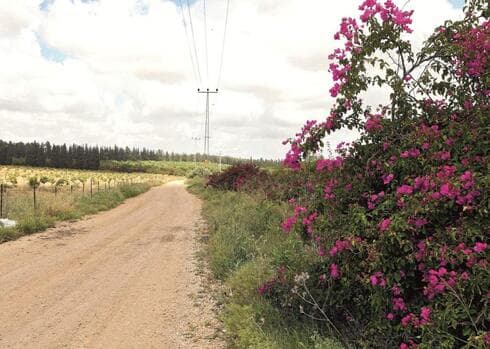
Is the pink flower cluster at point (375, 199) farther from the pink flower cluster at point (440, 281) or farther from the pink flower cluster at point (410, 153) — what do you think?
the pink flower cluster at point (440, 281)

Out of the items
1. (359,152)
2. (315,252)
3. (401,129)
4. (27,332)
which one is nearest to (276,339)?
(315,252)

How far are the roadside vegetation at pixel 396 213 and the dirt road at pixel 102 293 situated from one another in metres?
1.00

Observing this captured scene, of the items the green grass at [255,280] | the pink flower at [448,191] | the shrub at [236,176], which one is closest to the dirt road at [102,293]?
the green grass at [255,280]

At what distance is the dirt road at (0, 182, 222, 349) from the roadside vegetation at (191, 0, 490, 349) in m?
1.00

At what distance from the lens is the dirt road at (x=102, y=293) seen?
17.9 ft

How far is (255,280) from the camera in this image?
22.2 ft

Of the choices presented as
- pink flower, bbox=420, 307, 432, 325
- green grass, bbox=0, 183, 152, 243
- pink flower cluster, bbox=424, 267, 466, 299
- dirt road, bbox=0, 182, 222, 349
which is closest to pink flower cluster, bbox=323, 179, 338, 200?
pink flower cluster, bbox=424, 267, 466, 299

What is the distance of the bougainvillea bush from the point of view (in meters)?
3.10

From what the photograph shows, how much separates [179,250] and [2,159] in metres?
97.8

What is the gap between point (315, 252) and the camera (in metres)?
5.70

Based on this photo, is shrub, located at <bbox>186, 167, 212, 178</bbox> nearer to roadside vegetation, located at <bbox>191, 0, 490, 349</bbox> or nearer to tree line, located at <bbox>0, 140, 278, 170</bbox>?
tree line, located at <bbox>0, 140, 278, 170</bbox>

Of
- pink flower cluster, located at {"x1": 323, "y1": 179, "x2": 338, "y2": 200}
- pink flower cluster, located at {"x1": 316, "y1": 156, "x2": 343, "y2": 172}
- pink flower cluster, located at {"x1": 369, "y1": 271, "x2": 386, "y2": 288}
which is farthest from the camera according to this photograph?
pink flower cluster, located at {"x1": 316, "y1": 156, "x2": 343, "y2": 172}

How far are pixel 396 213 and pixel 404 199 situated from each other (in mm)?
138

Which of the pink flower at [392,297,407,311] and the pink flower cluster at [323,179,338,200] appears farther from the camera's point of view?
the pink flower cluster at [323,179,338,200]
